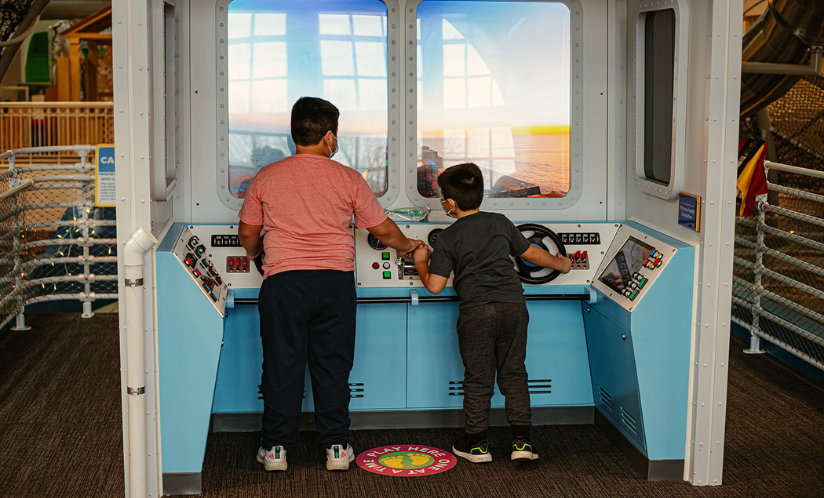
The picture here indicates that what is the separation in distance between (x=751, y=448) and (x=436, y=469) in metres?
1.60

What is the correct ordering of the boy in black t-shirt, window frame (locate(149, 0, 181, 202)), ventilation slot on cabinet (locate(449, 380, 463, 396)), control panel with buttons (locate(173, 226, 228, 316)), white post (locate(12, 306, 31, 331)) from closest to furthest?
1. window frame (locate(149, 0, 181, 202))
2. control panel with buttons (locate(173, 226, 228, 316))
3. the boy in black t-shirt
4. ventilation slot on cabinet (locate(449, 380, 463, 396))
5. white post (locate(12, 306, 31, 331))

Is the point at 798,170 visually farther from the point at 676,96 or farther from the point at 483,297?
the point at 483,297

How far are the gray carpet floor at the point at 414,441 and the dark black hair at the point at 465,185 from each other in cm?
123

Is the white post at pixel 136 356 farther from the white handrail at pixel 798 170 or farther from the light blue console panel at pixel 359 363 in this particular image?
the white handrail at pixel 798 170

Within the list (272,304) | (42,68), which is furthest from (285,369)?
(42,68)

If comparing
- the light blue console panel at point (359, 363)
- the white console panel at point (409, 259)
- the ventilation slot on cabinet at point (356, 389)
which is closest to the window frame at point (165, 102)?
the light blue console panel at point (359, 363)

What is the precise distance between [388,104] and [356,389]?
150 cm

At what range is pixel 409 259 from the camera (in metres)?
4.07

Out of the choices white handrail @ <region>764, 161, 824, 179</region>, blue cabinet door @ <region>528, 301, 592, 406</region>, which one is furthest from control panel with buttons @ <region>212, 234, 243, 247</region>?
white handrail @ <region>764, 161, 824, 179</region>

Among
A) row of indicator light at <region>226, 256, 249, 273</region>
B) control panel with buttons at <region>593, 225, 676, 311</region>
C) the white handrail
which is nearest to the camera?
control panel with buttons at <region>593, 225, 676, 311</region>

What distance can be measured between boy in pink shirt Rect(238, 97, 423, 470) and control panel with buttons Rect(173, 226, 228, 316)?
22cm

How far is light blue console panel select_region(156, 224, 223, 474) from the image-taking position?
3.42 m

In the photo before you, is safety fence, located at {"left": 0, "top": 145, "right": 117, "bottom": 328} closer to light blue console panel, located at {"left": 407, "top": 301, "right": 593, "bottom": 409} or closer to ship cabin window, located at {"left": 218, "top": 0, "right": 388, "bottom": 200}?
ship cabin window, located at {"left": 218, "top": 0, "right": 388, "bottom": 200}

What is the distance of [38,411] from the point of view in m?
4.66
